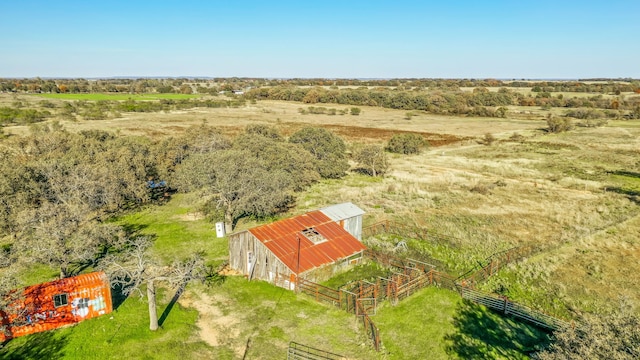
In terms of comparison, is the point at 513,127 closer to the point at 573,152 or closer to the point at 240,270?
the point at 573,152

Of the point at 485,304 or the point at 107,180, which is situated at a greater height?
the point at 107,180

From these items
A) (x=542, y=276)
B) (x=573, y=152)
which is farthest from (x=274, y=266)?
(x=573, y=152)

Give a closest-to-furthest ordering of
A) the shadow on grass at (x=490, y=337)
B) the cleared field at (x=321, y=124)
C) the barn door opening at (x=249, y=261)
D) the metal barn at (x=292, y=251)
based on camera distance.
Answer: the shadow on grass at (x=490, y=337), the metal barn at (x=292, y=251), the barn door opening at (x=249, y=261), the cleared field at (x=321, y=124)

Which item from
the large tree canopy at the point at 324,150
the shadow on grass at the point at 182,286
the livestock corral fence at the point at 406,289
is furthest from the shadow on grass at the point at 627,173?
the shadow on grass at the point at 182,286

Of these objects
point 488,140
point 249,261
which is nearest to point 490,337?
point 249,261

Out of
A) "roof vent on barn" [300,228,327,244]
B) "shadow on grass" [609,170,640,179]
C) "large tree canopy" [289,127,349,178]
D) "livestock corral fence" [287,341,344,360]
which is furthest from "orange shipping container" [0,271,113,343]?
"shadow on grass" [609,170,640,179]

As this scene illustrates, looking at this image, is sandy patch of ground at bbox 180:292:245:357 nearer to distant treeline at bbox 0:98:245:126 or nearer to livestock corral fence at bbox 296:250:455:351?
livestock corral fence at bbox 296:250:455:351

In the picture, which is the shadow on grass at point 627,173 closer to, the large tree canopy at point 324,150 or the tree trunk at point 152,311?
the large tree canopy at point 324,150
